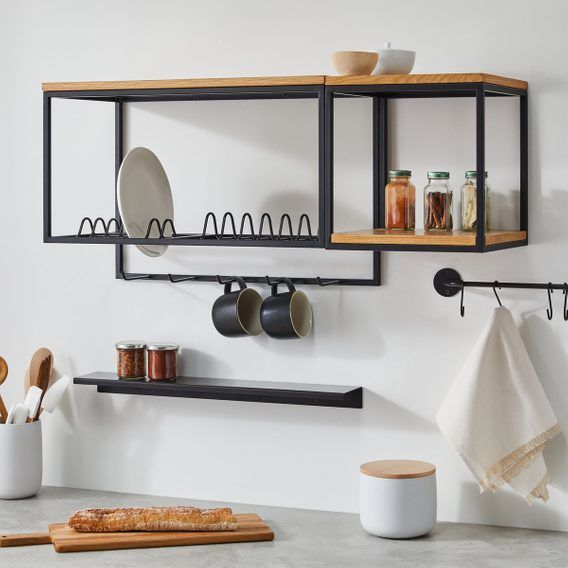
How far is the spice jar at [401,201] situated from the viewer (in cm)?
220

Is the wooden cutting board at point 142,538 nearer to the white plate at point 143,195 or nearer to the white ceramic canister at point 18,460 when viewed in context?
the white ceramic canister at point 18,460

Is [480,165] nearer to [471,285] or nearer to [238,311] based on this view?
[471,285]

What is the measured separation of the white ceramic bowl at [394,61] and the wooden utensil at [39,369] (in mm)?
1069

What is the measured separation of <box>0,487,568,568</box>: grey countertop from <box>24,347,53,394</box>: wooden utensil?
0.34m

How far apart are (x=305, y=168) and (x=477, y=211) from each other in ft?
1.72

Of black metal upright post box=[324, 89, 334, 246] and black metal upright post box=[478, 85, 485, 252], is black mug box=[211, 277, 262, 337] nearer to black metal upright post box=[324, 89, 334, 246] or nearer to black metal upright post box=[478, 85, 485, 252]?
black metal upright post box=[324, 89, 334, 246]

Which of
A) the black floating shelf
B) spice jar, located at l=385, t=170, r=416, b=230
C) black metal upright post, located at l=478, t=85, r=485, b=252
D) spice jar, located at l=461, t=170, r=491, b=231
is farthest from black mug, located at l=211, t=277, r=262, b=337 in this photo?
black metal upright post, located at l=478, t=85, r=485, b=252

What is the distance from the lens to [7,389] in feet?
8.95

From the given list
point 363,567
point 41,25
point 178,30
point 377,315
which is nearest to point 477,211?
point 377,315

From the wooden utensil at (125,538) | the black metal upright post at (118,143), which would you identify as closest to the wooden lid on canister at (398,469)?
the wooden utensil at (125,538)

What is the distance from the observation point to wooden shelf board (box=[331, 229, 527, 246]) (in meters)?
2.02

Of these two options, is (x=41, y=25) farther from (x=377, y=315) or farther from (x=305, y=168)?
(x=377, y=315)

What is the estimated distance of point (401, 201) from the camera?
86.4 inches

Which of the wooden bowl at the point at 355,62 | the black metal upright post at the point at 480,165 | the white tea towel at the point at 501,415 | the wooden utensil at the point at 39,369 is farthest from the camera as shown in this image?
the wooden utensil at the point at 39,369
